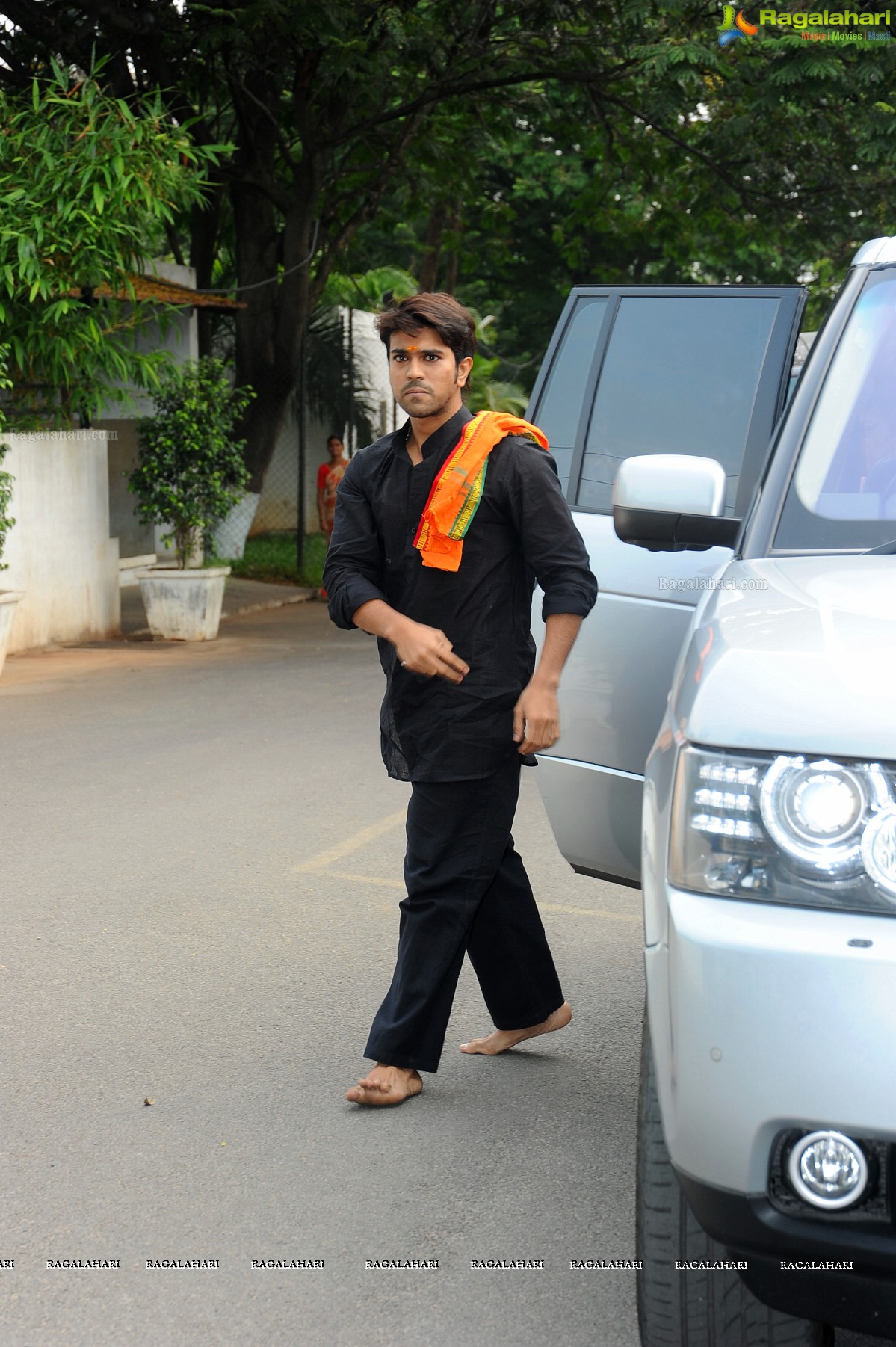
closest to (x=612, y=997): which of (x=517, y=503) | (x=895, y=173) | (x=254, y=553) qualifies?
(x=517, y=503)

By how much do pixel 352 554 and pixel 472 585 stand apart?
1.01 feet

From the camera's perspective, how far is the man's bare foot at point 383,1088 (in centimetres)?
361

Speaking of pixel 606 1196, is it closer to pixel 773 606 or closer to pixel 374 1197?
pixel 374 1197

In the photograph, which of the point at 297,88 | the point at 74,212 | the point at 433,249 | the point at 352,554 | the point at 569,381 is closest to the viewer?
the point at 352,554

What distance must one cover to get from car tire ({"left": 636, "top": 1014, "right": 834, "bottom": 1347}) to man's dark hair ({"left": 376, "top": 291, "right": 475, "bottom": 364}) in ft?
6.01

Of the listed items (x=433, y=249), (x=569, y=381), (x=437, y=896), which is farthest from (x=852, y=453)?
(x=433, y=249)

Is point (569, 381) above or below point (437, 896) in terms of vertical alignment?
above

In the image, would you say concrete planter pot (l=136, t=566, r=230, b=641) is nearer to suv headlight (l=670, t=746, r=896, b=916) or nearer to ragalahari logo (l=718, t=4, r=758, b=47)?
ragalahari logo (l=718, t=4, r=758, b=47)

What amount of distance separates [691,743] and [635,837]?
1.70 metres

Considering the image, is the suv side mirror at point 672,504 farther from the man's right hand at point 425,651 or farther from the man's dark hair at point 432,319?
the man's dark hair at point 432,319

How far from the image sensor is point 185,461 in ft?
40.0

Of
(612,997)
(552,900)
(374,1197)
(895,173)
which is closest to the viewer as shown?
(374,1197)

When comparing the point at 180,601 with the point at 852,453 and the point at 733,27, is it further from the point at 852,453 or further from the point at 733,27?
the point at 852,453

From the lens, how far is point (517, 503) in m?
3.47
